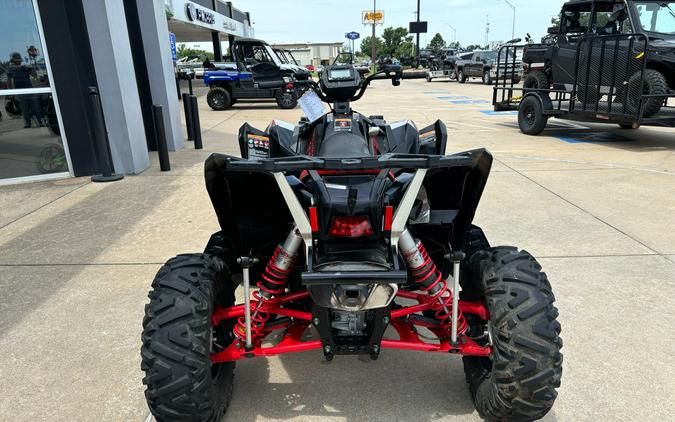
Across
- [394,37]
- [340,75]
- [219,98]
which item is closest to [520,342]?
[340,75]

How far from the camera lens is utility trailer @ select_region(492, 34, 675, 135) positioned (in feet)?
27.0

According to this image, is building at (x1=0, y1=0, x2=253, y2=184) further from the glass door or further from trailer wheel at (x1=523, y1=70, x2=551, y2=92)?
trailer wheel at (x1=523, y1=70, x2=551, y2=92)

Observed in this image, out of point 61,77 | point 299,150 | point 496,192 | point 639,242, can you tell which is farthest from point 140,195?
point 639,242

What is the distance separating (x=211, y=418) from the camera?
7.36ft

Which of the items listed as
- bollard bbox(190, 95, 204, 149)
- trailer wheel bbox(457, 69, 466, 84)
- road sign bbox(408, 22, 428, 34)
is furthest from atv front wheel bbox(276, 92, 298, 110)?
road sign bbox(408, 22, 428, 34)

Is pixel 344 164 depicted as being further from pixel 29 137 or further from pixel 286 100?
pixel 286 100

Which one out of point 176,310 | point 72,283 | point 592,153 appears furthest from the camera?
point 592,153

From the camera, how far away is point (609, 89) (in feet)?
28.7

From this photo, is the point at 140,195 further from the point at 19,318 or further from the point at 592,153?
the point at 592,153

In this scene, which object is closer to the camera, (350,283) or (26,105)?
(350,283)

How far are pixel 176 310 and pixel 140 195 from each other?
4.64 m

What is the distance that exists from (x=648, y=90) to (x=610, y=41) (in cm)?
117

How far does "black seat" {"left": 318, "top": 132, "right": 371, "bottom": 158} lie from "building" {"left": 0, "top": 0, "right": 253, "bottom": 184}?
17.2 feet

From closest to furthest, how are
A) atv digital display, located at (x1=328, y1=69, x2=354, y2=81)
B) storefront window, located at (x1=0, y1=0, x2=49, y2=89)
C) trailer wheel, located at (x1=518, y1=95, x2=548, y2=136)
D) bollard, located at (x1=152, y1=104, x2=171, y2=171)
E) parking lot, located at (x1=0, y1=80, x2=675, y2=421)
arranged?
1. parking lot, located at (x1=0, y1=80, x2=675, y2=421)
2. atv digital display, located at (x1=328, y1=69, x2=354, y2=81)
3. storefront window, located at (x1=0, y1=0, x2=49, y2=89)
4. bollard, located at (x1=152, y1=104, x2=171, y2=171)
5. trailer wheel, located at (x1=518, y1=95, x2=548, y2=136)
